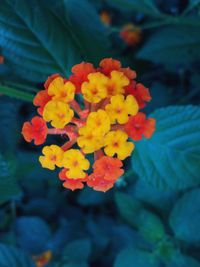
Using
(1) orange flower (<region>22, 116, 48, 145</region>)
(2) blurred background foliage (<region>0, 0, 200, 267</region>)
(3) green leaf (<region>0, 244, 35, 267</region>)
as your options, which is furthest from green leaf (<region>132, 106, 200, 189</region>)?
(3) green leaf (<region>0, 244, 35, 267</region>)

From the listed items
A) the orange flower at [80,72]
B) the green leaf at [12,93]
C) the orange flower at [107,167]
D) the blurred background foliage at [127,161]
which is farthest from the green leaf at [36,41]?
the orange flower at [107,167]

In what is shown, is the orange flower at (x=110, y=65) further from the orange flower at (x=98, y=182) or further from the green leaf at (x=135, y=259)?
the green leaf at (x=135, y=259)

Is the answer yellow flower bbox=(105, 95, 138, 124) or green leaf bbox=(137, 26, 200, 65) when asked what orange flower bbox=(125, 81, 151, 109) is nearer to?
yellow flower bbox=(105, 95, 138, 124)

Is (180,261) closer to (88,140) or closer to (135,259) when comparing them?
(135,259)

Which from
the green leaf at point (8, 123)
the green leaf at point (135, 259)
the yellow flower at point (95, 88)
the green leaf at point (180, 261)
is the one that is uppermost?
the green leaf at point (8, 123)

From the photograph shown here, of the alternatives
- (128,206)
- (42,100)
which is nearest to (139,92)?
(42,100)
